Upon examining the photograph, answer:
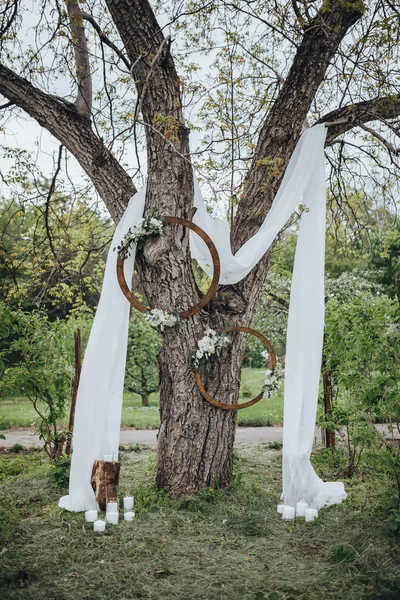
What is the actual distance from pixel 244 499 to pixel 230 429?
21.1 inches

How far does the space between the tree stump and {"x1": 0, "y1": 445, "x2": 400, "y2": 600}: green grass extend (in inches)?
7.9

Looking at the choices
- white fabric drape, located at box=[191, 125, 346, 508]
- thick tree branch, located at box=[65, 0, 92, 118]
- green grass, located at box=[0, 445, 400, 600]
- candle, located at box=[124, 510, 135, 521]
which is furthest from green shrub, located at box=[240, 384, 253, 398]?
thick tree branch, located at box=[65, 0, 92, 118]

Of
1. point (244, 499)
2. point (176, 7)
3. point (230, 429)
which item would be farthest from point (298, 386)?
point (176, 7)

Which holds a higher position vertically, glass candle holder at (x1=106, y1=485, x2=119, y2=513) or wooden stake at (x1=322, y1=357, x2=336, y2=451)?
wooden stake at (x1=322, y1=357, x2=336, y2=451)

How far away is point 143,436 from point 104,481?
323 cm

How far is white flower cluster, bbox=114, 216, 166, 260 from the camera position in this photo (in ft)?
14.0

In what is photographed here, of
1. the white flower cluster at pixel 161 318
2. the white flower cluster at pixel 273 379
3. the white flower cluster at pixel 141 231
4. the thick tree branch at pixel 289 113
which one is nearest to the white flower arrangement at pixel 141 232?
the white flower cluster at pixel 141 231

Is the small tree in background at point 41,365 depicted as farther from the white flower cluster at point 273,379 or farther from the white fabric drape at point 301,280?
the white flower cluster at point 273,379

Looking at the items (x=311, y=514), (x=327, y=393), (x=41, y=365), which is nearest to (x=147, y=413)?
(x=327, y=393)

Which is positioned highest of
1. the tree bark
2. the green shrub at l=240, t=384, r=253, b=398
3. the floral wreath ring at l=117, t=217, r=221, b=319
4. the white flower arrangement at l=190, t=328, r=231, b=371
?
the floral wreath ring at l=117, t=217, r=221, b=319

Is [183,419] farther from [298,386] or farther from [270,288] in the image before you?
[270,288]

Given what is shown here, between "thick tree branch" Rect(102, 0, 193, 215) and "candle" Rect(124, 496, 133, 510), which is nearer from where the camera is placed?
"candle" Rect(124, 496, 133, 510)

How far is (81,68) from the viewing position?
16.0ft

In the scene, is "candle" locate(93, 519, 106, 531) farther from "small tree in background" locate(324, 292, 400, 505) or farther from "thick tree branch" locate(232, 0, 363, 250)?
"thick tree branch" locate(232, 0, 363, 250)
